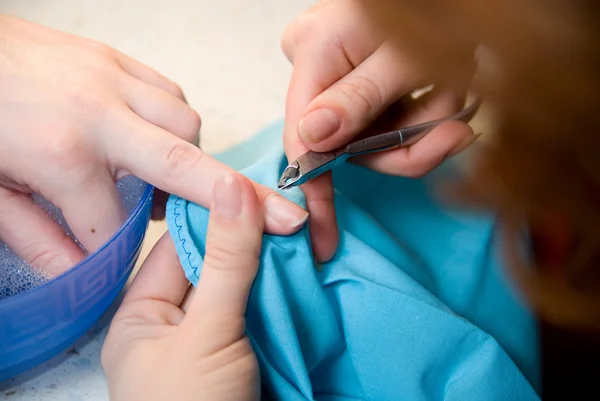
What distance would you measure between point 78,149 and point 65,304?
0.11 metres

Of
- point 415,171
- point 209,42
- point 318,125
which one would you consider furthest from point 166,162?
point 209,42

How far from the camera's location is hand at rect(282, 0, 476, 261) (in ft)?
1.36

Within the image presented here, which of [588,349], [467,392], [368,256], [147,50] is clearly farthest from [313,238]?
[147,50]

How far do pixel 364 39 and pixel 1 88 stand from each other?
0.29 metres

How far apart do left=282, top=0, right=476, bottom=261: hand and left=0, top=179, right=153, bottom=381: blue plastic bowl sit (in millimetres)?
135

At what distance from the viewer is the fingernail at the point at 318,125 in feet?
1.32

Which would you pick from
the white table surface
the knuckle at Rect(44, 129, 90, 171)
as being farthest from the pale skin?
the white table surface

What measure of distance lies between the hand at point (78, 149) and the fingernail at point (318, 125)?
5 cm

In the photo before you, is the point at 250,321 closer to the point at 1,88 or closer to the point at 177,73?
the point at 1,88

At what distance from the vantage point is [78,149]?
0.39m

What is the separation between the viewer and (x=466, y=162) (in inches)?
21.1

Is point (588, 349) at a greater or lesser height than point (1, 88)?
lesser

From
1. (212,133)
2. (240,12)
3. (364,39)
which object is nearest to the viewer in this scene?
(364,39)

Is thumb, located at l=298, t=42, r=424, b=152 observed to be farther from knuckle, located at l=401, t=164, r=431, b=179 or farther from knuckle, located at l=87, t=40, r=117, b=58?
knuckle, located at l=87, t=40, r=117, b=58
